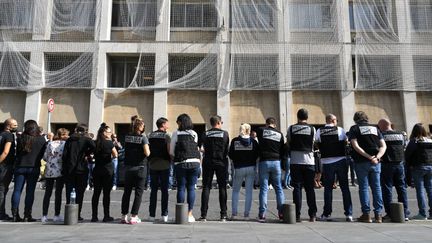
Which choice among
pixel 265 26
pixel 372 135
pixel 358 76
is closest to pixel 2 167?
pixel 372 135

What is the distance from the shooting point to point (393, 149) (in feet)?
24.5

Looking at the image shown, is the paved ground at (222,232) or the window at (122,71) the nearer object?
the paved ground at (222,232)

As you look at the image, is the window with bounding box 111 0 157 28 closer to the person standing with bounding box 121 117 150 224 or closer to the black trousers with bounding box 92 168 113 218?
the person standing with bounding box 121 117 150 224

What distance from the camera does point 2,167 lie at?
727 centimetres

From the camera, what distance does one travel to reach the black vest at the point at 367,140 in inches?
280

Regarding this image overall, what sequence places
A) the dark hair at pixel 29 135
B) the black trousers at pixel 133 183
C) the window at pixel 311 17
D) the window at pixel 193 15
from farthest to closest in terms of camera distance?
the window at pixel 193 15 → the window at pixel 311 17 → the dark hair at pixel 29 135 → the black trousers at pixel 133 183

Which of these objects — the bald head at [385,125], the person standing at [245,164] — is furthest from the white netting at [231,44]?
the person standing at [245,164]

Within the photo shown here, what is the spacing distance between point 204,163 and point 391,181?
11.9 feet

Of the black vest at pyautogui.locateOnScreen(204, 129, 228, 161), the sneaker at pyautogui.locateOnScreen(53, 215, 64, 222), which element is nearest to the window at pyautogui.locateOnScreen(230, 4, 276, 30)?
the black vest at pyautogui.locateOnScreen(204, 129, 228, 161)

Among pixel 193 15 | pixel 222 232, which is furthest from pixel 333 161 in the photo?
pixel 193 15

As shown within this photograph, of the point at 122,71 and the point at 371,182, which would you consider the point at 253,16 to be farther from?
the point at 371,182

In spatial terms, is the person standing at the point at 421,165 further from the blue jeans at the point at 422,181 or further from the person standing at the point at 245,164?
the person standing at the point at 245,164

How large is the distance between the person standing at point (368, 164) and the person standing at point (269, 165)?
1.40 m

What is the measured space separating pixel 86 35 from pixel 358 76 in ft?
47.1
